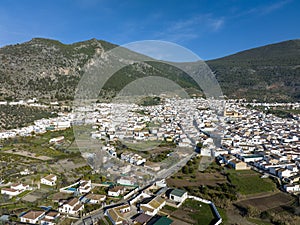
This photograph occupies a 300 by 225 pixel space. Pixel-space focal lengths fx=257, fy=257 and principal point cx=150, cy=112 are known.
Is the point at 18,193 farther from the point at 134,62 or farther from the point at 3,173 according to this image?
the point at 134,62

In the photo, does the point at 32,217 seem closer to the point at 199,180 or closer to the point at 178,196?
the point at 178,196

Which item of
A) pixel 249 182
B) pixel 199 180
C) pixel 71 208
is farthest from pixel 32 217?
pixel 249 182

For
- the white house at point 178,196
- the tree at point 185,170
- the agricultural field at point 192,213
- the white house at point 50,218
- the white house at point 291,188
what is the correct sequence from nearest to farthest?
the white house at point 50,218, the agricultural field at point 192,213, the white house at point 178,196, the white house at point 291,188, the tree at point 185,170

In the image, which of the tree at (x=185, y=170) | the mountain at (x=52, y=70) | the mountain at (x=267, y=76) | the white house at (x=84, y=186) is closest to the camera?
the white house at (x=84, y=186)

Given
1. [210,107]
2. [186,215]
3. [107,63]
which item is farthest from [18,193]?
[107,63]

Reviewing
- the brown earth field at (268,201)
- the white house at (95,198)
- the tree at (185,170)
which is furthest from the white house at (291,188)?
the white house at (95,198)

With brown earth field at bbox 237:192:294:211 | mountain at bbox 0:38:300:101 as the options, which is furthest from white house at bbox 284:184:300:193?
mountain at bbox 0:38:300:101

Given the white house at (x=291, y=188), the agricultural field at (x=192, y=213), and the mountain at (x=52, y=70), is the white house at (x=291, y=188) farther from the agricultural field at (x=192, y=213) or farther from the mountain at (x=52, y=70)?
the mountain at (x=52, y=70)
